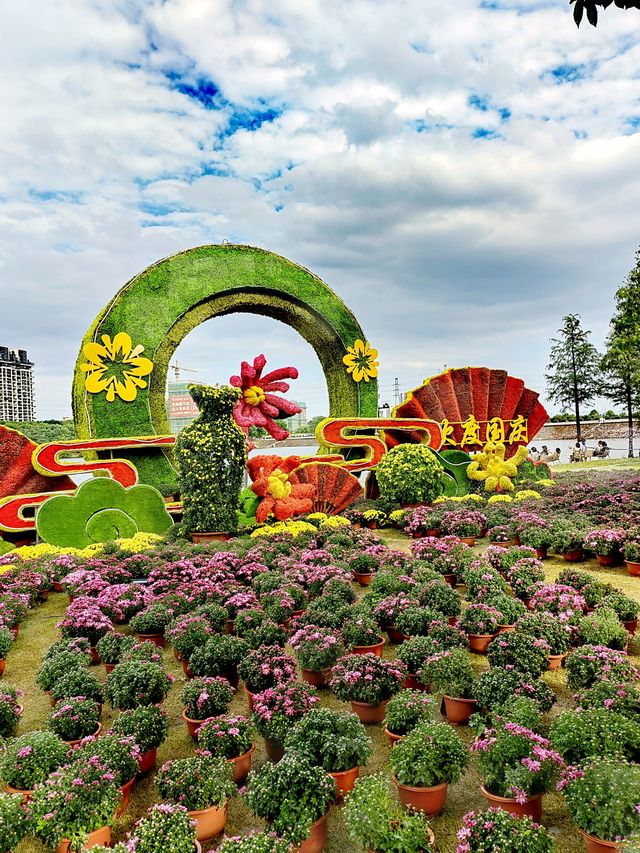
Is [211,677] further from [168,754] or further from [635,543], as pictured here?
[635,543]

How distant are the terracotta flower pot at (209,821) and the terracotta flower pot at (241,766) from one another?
→ 362mm

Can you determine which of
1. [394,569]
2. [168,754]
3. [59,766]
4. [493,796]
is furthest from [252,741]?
[394,569]

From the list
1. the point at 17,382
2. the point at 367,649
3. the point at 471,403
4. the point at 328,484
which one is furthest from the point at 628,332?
the point at 17,382

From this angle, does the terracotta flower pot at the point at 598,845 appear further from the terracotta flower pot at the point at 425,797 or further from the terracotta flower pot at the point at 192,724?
the terracotta flower pot at the point at 192,724

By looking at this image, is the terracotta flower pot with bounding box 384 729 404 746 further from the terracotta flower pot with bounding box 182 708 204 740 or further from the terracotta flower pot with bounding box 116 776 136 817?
the terracotta flower pot with bounding box 116 776 136 817

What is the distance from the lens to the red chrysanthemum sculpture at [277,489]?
9.90 m

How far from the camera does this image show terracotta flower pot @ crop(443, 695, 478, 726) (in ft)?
13.2

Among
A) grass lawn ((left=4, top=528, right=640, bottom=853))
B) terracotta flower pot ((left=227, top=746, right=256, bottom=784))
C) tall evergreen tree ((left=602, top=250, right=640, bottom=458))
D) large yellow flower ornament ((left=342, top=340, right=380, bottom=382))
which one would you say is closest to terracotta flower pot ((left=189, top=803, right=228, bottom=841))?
grass lawn ((left=4, top=528, right=640, bottom=853))

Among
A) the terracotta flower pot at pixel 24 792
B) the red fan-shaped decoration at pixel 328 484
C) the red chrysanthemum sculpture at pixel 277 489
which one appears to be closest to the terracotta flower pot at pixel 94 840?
the terracotta flower pot at pixel 24 792

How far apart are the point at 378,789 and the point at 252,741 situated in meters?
1.20

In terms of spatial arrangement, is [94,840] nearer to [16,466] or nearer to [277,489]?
[277,489]

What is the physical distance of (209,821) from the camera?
3.07 m

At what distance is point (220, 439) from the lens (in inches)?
357

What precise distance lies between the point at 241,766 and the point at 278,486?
21.2ft
